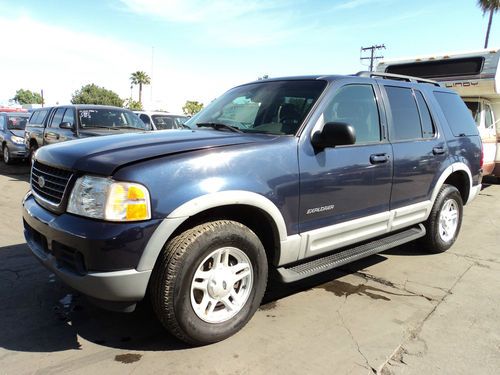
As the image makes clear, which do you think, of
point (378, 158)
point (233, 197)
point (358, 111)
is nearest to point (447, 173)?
point (378, 158)

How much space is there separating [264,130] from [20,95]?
5267 inches

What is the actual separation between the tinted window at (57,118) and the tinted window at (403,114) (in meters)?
7.92

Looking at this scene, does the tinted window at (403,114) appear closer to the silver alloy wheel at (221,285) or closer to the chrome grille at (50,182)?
the silver alloy wheel at (221,285)

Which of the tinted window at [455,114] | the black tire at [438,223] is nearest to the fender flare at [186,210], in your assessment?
the black tire at [438,223]

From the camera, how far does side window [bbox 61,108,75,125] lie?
29.8ft

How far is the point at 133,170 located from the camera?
257 cm

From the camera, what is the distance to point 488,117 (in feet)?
32.9

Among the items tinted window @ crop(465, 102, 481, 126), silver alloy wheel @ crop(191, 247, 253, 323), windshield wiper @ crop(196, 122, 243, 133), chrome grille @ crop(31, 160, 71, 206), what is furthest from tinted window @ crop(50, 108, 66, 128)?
tinted window @ crop(465, 102, 481, 126)

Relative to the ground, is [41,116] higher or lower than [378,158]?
higher

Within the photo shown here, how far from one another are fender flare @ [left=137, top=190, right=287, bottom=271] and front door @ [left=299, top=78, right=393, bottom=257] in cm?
53

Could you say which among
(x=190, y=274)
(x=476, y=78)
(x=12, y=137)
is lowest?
(x=190, y=274)

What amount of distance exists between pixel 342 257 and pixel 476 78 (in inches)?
282

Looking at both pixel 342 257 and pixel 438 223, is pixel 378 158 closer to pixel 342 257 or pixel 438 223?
pixel 342 257

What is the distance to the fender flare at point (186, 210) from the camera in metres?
2.58
